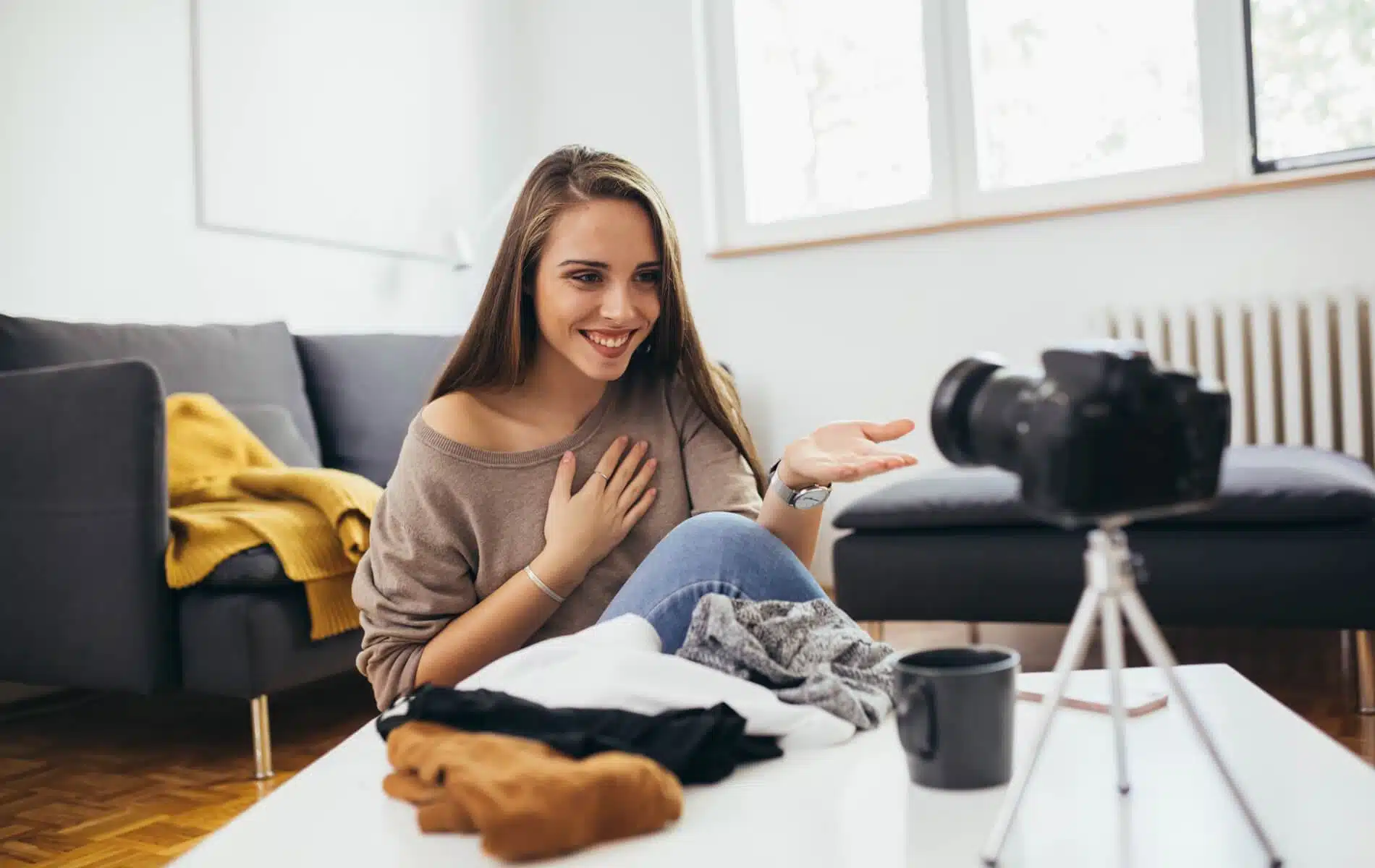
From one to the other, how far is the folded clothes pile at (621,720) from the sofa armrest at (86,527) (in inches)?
48.4

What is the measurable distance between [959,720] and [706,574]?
1.10ft

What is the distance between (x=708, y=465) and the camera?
1.35m

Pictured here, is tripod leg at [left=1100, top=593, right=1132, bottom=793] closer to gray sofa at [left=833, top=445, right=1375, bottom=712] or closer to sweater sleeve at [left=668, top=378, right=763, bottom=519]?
sweater sleeve at [left=668, top=378, right=763, bottom=519]

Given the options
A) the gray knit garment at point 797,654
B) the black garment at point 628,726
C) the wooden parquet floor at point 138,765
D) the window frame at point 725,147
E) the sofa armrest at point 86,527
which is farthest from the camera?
the window frame at point 725,147

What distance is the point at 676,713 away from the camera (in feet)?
2.43

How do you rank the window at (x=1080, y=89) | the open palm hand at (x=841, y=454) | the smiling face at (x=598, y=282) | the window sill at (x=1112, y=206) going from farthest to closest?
the window at (x=1080, y=89), the window sill at (x=1112, y=206), the smiling face at (x=598, y=282), the open palm hand at (x=841, y=454)

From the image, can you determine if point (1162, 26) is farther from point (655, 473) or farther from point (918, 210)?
point (655, 473)

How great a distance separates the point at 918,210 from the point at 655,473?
240cm

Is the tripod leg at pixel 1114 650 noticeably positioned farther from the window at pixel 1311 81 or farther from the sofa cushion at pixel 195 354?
the window at pixel 1311 81

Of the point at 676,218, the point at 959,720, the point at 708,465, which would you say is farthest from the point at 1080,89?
the point at 959,720

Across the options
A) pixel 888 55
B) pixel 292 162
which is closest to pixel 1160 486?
pixel 292 162

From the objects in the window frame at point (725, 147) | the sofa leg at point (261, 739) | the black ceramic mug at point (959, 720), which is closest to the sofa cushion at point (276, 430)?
the sofa leg at point (261, 739)

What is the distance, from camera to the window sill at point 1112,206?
9.64 ft

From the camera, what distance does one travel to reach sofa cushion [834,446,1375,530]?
1.97 metres
